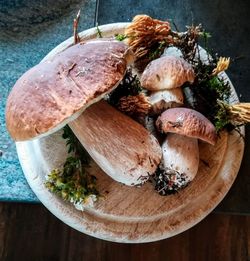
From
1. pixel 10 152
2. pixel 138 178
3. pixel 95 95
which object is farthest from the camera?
pixel 10 152

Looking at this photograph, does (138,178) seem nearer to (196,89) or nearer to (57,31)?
(196,89)

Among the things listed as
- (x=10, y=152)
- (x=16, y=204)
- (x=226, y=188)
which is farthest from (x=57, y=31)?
(x=226, y=188)

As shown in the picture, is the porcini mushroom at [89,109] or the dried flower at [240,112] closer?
the porcini mushroom at [89,109]

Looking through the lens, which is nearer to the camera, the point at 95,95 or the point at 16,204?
the point at 95,95

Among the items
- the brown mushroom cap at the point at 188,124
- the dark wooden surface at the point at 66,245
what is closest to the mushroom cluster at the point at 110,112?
the brown mushroom cap at the point at 188,124

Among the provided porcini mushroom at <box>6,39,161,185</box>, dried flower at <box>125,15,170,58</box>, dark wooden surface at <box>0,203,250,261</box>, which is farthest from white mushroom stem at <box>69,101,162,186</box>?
dark wooden surface at <box>0,203,250,261</box>

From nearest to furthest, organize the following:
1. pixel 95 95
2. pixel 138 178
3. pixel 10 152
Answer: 1. pixel 95 95
2. pixel 138 178
3. pixel 10 152

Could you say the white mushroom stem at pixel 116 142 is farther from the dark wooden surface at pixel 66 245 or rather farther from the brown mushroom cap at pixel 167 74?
the dark wooden surface at pixel 66 245
